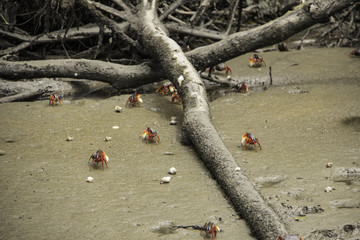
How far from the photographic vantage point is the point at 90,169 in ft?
14.8

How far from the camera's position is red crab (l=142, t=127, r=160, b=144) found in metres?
5.16

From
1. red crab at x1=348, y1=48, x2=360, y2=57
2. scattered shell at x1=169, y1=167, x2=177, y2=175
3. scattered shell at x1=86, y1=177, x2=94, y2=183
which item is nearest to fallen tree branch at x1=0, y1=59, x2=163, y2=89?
scattered shell at x1=169, y1=167, x2=177, y2=175

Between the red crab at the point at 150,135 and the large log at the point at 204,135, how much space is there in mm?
365

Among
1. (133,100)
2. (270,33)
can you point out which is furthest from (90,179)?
(270,33)

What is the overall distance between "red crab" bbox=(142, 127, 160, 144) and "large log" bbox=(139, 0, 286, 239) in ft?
1.20

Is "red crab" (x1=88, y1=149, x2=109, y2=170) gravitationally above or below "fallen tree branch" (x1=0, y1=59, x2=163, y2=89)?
below

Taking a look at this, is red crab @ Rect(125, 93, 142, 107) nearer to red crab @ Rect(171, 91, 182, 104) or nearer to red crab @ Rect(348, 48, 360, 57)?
red crab @ Rect(171, 91, 182, 104)

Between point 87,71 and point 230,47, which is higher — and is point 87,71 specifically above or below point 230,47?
below

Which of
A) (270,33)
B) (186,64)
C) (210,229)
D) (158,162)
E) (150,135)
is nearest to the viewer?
(210,229)

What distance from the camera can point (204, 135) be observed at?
483cm

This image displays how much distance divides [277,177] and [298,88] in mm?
2932

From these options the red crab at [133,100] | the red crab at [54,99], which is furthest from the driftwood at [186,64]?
the red crab at [54,99]

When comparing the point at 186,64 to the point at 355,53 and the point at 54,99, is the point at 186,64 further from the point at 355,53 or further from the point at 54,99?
the point at 355,53

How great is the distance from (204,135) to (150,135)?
71 cm
